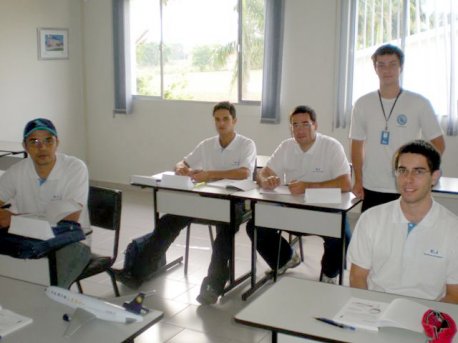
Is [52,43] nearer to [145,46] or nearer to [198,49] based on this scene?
[145,46]

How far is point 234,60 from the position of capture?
6273 millimetres

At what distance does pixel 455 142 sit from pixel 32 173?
3712 mm

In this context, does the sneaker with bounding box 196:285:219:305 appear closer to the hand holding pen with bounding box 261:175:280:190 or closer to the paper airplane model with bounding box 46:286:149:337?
the hand holding pen with bounding box 261:175:280:190

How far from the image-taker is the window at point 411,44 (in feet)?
16.5

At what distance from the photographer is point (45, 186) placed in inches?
122

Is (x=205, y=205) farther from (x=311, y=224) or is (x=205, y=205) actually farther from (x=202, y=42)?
(x=202, y=42)

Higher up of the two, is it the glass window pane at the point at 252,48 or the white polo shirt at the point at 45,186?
the glass window pane at the point at 252,48

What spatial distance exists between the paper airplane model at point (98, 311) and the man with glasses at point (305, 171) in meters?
1.98

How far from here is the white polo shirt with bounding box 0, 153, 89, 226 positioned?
3082 millimetres

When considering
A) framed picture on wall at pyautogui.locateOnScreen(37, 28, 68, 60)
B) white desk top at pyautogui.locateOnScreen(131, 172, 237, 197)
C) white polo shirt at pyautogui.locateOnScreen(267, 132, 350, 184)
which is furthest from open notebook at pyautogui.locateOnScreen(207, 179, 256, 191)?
framed picture on wall at pyautogui.locateOnScreen(37, 28, 68, 60)

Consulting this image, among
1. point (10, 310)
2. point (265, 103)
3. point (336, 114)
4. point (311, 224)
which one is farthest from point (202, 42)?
point (10, 310)

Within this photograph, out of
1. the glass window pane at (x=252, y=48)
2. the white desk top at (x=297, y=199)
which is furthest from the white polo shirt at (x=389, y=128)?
the glass window pane at (x=252, y=48)

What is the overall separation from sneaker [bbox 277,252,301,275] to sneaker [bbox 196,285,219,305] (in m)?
0.59

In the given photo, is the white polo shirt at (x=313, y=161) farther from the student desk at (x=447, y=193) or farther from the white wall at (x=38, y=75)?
Answer: the white wall at (x=38, y=75)
